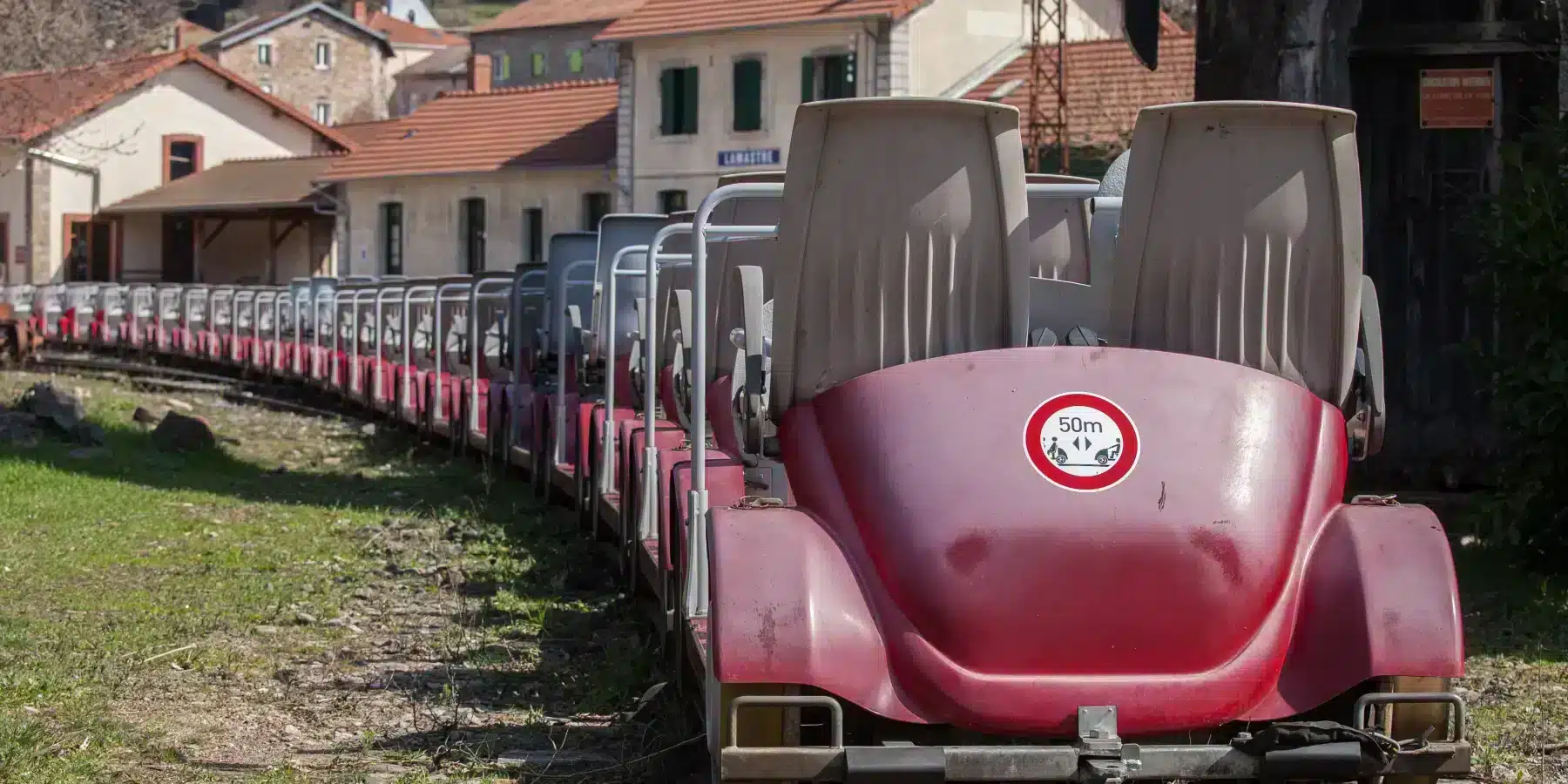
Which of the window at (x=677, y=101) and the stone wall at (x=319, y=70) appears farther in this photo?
the stone wall at (x=319, y=70)

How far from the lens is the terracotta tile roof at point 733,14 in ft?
157

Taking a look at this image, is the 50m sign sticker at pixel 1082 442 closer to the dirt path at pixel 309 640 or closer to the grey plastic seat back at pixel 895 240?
the grey plastic seat back at pixel 895 240

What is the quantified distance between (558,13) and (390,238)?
44155 millimetres

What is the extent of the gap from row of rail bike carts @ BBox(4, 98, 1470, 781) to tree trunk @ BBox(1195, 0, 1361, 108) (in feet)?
24.1

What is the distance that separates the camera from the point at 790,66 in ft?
165

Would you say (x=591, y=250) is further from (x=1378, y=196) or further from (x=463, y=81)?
(x=463, y=81)

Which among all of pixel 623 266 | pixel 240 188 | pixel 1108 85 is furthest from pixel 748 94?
pixel 623 266

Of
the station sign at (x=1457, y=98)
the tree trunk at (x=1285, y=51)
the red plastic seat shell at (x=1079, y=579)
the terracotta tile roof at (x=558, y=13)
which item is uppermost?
the terracotta tile roof at (x=558, y=13)

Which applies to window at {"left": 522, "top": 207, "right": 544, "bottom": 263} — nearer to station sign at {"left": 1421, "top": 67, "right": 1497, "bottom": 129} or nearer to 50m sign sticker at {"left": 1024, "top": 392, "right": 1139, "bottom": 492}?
station sign at {"left": 1421, "top": 67, "right": 1497, "bottom": 129}

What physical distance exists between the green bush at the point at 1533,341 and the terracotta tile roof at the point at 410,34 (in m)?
130

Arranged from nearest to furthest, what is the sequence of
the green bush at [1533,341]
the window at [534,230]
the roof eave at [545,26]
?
the green bush at [1533,341], the window at [534,230], the roof eave at [545,26]

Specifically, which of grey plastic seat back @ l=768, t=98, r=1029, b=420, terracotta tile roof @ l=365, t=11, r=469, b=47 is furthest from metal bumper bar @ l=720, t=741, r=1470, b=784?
terracotta tile roof @ l=365, t=11, r=469, b=47

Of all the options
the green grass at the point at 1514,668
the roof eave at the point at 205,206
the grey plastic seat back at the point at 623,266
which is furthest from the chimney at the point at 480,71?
the green grass at the point at 1514,668

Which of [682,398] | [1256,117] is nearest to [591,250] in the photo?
[682,398]
